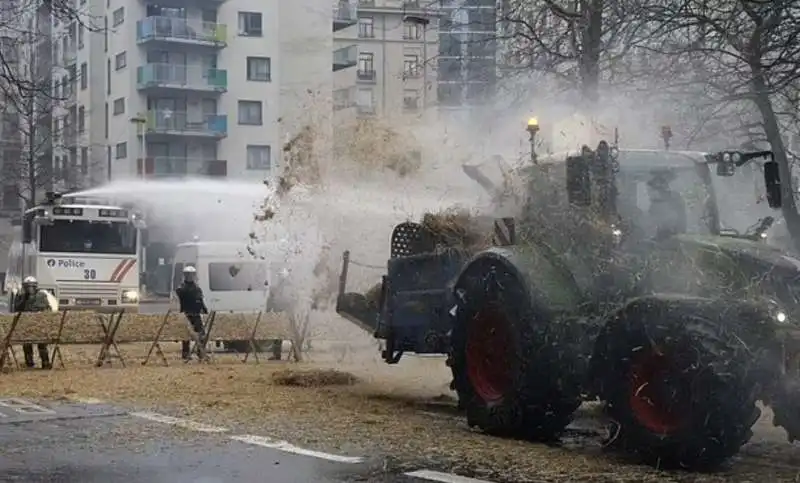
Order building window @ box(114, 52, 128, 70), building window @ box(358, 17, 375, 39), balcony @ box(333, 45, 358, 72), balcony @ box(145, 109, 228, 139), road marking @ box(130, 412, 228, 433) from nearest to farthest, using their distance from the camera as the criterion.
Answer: road marking @ box(130, 412, 228, 433) → balcony @ box(333, 45, 358, 72) → building window @ box(358, 17, 375, 39) → balcony @ box(145, 109, 228, 139) → building window @ box(114, 52, 128, 70)

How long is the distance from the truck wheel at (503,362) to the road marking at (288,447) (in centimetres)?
157

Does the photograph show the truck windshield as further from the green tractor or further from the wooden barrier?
the green tractor

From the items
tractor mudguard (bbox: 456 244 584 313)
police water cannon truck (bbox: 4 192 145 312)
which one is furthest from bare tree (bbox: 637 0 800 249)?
police water cannon truck (bbox: 4 192 145 312)

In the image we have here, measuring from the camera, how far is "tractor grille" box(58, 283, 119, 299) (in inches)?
982

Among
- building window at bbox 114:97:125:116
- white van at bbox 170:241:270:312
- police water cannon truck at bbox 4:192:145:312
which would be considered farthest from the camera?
building window at bbox 114:97:125:116

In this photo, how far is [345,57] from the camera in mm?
25562

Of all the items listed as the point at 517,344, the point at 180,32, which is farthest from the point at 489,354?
the point at 180,32

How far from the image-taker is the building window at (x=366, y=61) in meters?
26.6

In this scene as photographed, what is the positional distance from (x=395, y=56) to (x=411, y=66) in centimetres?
309

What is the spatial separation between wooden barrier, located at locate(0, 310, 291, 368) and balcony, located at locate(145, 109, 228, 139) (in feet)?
111

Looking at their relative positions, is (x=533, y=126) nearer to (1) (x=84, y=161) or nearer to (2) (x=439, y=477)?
(2) (x=439, y=477)

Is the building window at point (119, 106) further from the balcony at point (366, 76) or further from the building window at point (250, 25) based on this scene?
the balcony at point (366, 76)

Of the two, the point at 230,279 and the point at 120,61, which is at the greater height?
the point at 120,61

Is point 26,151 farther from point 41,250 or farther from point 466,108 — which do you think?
point 466,108
